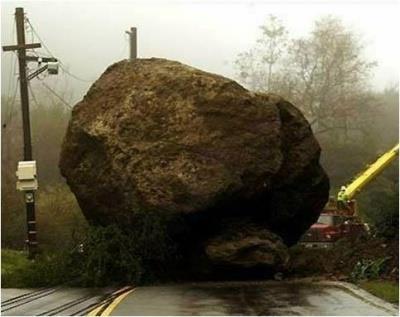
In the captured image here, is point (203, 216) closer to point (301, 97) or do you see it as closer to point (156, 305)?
point (156, 305)

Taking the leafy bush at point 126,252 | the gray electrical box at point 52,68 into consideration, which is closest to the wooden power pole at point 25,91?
the gray electrical box at point 52,68

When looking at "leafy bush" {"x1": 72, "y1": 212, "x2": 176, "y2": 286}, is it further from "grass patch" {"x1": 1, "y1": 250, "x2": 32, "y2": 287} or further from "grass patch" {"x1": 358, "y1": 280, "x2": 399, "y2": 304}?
"grass patch" {"x1": 358, "y1": 280, "x2": 399, "y2": 304}

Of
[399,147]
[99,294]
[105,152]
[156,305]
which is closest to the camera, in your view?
[156,305]

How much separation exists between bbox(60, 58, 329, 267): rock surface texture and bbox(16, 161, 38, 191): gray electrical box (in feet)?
14.1

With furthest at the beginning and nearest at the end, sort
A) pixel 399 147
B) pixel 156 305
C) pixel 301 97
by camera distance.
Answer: pixel 301 97 < pixel 399 147 < pixel 156 305

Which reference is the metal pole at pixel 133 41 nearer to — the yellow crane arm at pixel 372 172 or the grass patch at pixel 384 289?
the yellow crane arm at pixel 372 172

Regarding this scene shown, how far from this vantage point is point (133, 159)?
16.7 meters

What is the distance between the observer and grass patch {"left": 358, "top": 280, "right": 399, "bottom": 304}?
39.7 feet

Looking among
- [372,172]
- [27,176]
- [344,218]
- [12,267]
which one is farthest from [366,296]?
[344,218]

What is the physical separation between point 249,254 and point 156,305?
Answer: 480 cm

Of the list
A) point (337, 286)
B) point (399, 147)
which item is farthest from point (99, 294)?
point (399, 147)

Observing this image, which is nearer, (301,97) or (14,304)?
(14,304)

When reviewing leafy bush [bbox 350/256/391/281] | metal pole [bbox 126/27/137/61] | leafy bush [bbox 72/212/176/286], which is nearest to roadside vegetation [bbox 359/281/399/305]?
leafy bush [bbox 350/256/391/281]

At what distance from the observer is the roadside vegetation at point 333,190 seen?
52.9 feet
